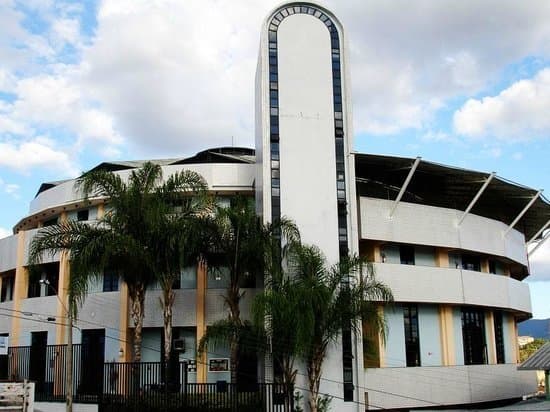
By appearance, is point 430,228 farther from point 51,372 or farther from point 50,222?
point 50,222

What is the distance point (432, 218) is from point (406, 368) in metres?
7.37

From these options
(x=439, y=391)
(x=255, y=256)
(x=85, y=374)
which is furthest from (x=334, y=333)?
(x=85, y=374)

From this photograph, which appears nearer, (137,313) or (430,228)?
(137,313)

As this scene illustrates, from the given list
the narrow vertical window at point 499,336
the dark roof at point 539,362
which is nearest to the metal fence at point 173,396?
the dark roof at point 539,362

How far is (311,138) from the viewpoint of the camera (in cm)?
3005

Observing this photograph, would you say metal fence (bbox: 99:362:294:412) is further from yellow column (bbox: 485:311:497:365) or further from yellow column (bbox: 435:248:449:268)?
yellow column (bbox: 485:311:497:365)

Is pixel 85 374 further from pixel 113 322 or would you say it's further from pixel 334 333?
pixel 334 333

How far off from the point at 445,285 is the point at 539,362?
19.4ft

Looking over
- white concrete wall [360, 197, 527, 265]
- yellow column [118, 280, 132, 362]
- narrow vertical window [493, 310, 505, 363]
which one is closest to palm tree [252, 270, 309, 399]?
white concrete wall [360, 197, 527, 265]

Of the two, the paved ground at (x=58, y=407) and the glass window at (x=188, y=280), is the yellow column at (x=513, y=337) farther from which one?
the paved ground at (x=58, y=407)

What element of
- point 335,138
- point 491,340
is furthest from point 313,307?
point 491,340

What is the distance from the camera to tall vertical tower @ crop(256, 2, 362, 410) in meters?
29.0

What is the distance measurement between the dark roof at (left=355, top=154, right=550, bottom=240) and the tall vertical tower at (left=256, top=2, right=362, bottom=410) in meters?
2.23

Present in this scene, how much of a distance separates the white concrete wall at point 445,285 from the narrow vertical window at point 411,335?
1.55 metres
